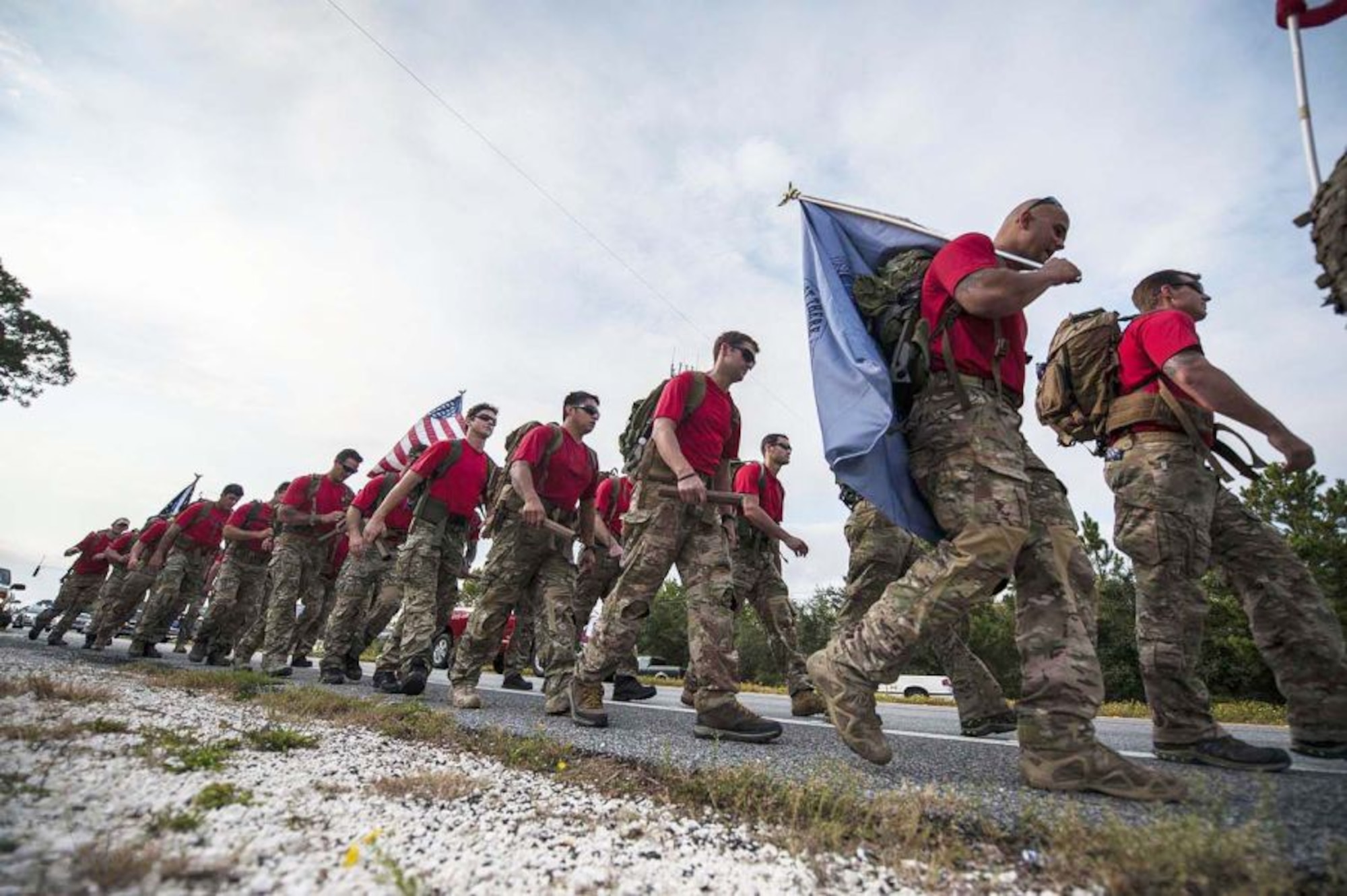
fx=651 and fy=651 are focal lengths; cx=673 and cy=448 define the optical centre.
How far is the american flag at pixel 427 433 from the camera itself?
38.0 ft

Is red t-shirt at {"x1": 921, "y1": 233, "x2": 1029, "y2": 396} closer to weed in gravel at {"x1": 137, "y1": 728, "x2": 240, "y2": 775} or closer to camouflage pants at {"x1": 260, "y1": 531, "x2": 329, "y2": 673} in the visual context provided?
weed in gravel at {"x1": 137, "y1": 728, "x2": 240, "y2": 775}

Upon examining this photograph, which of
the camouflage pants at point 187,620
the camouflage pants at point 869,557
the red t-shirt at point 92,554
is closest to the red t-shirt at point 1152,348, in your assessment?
the camouflage pants at point 869,557

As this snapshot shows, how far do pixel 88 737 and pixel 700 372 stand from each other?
347 centimetres

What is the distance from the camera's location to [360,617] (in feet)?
26.0

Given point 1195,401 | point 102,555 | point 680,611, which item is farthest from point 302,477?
point 680,611

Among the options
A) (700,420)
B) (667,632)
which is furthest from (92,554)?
(667,632)

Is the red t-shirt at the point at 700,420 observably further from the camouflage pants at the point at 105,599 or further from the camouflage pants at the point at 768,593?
the camouflage pants at the point at 105,599

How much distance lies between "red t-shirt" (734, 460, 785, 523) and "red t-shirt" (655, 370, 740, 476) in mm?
2120

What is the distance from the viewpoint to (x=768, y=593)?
6.30 metres

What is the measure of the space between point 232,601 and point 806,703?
7.99 m

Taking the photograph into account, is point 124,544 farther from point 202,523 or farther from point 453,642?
point 453,642

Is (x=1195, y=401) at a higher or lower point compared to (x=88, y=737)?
higher

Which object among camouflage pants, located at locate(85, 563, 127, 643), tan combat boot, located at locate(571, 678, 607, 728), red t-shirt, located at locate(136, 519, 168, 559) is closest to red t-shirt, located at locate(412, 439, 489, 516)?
tan combat boot, located at locate(571, 678, 607, 728)

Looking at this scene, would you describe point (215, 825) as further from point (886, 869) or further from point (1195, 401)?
point (1195, 401)
